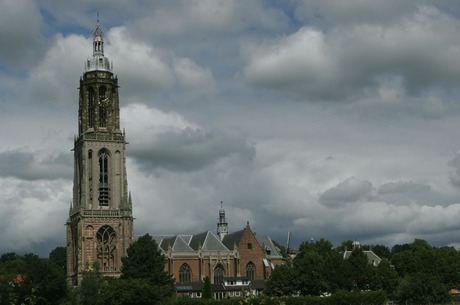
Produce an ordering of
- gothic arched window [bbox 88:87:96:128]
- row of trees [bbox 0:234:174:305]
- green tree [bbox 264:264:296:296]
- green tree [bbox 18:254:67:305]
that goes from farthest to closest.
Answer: gothic arched window [bbox 88:87:96:128] → green tree [bbox 264:264:296:296] → green tree [bbox 18:254:67:305] → row of trees [bbox 0:234:174:305]

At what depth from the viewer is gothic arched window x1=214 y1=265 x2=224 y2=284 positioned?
4443 inches

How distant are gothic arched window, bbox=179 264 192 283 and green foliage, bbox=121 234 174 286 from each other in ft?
68.1

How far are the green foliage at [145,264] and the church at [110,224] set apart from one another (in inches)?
706

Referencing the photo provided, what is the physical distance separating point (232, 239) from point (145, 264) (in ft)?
115

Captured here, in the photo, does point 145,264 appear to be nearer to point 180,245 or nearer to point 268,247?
point 180,245

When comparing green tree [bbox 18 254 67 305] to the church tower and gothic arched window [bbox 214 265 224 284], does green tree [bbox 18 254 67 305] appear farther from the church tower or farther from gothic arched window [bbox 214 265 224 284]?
gothic arched window [bbox 214 265 224 284]

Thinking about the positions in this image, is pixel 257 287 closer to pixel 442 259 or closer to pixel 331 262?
pixel 331 262

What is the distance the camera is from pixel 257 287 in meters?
112

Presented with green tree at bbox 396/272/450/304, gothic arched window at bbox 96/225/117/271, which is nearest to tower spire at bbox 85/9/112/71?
gothic arched window at bbox 96/225/117/271

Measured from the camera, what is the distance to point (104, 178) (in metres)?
112

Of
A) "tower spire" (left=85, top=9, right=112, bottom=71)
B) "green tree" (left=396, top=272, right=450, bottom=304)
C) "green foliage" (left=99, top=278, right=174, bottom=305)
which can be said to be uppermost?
"tower spire" (left=85, top=9, right=112, bottom=71)

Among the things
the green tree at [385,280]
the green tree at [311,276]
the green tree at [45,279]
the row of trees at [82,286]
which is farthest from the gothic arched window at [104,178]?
the green tree at [385,280]

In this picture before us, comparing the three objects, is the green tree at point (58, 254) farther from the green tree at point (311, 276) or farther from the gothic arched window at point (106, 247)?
the green tree at point (311, 276)

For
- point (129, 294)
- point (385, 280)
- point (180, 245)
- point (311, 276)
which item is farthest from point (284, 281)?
point (129, 294)
